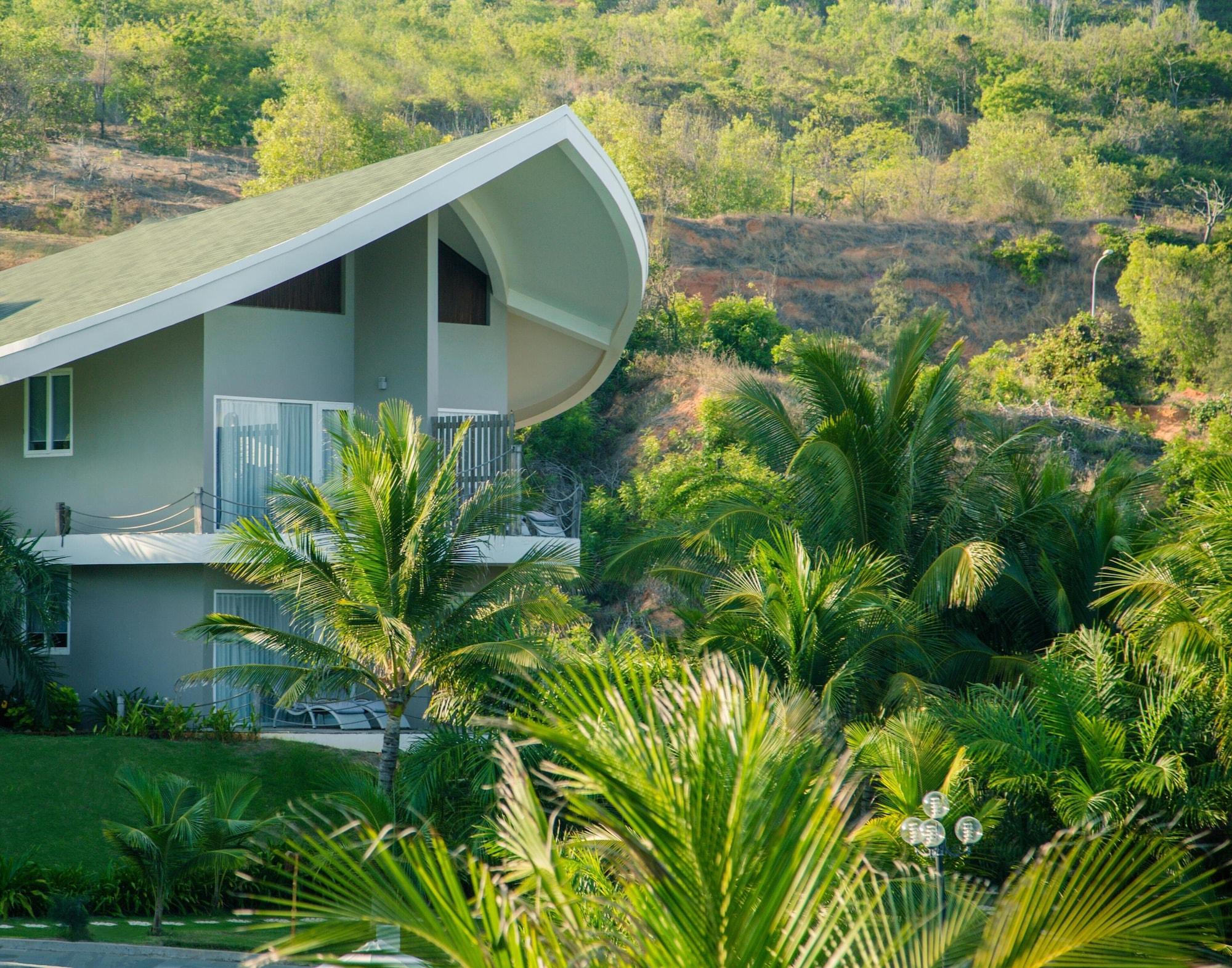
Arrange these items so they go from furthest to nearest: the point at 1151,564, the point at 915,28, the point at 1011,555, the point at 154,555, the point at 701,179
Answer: the point at 915,28 < the point at 701,179 < the point at 1011,555 < the point at 154,555 < the point at 1151,564

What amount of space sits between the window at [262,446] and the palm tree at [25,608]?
2.48 meters

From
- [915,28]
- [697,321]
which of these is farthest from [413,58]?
[697,321]

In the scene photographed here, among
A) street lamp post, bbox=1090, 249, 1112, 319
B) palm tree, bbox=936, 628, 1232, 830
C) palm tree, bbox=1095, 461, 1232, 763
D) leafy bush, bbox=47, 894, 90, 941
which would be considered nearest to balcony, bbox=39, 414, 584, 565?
leafy bush, bbox=47, 894, 90, 941

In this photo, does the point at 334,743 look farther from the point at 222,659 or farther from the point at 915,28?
the point at 915,28

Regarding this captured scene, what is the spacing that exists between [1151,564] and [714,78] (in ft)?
244

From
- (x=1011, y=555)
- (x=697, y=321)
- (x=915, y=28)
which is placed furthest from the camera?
(x=915, y=28)

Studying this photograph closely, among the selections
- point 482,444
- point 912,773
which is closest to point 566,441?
point 482,444

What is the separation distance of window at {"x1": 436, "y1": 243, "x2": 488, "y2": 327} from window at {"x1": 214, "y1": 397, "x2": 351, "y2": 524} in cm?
305

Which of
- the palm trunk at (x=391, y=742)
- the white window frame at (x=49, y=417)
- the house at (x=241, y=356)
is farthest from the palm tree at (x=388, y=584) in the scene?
the white window frame at (x=49, y=417)

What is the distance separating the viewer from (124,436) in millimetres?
19625

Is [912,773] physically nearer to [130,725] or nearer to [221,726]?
[221,726]

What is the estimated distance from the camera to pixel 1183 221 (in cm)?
6325

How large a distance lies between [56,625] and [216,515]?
292cm

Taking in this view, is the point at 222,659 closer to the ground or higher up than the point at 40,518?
closer to the ground
